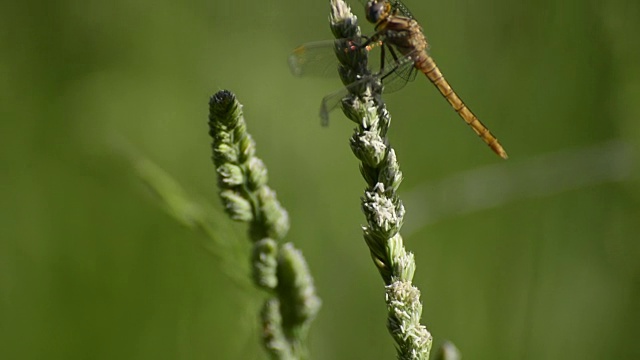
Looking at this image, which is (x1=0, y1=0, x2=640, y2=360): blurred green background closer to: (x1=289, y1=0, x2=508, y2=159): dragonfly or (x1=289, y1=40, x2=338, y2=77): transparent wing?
(x1=289, y1=0, x2=508, y2=159): dragonfly

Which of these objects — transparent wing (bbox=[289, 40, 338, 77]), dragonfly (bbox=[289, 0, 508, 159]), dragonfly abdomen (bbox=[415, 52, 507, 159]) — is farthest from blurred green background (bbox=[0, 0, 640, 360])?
transparent wing (bbox=[289, 40, 338, 77])

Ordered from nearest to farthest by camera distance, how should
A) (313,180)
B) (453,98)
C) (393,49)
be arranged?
1. (393,49)
2. (453,98)
3. (313,180)

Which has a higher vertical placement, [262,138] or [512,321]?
[262,138]

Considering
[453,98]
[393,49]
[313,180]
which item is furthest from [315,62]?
[313,180]

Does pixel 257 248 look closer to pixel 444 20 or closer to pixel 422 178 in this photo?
pixel 422 178

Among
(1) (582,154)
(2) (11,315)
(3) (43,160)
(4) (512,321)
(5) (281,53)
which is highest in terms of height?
(5) (281,53)

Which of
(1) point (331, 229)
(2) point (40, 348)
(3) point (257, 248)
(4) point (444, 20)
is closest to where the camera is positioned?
(3) point (257, 248)

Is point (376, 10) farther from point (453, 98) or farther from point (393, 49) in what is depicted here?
point (453, 98)

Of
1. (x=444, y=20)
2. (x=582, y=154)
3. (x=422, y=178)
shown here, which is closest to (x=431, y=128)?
(x=422, y=178)
